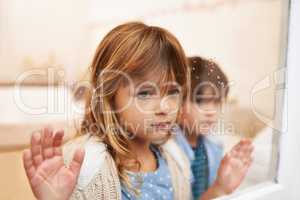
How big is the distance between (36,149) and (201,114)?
0.59m

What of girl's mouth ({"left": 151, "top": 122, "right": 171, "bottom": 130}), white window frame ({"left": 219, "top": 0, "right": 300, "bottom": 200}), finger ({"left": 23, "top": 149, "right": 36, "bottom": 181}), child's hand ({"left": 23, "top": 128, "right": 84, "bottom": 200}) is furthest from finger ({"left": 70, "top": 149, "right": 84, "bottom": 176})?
white window frame ({"left": 219, "top": 0, "right": 300, "bottom": 200})

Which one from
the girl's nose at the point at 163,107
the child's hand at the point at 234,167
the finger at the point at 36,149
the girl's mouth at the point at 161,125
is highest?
the girl's nose at the point at 163,107

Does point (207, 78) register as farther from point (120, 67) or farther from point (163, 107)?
point (120, 67)

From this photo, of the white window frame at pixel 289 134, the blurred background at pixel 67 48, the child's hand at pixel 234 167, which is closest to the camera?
the blurred background at pixel 67 48

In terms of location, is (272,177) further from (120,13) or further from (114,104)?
(120,13)

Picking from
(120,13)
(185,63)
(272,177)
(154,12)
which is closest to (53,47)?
(120,13)

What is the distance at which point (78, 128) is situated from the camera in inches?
41.9

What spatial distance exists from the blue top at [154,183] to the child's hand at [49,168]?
0.19m

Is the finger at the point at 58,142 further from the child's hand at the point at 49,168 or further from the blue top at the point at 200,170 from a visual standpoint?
the blue top at the point at 200,170

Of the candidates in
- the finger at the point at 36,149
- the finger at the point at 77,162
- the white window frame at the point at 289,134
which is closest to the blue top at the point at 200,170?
the white window frame at the point at 289,134

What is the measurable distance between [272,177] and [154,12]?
0.97 m

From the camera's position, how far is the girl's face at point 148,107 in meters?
1.15

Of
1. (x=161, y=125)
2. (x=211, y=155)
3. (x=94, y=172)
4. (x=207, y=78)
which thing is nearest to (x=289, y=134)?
(x=211, y=155)

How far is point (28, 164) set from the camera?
979mm
